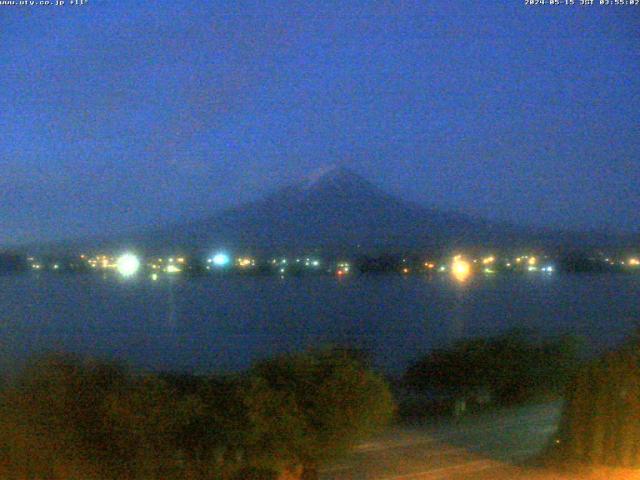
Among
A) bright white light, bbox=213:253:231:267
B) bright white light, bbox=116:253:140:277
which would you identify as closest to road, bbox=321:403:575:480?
bright white light, bbox=116:253:140:277

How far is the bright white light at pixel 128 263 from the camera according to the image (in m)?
74.6

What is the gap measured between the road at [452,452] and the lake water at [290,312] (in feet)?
26.9

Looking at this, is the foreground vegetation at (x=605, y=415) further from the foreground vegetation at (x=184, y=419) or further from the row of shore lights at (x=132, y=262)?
the row of shore lights at (x=132, y=262)

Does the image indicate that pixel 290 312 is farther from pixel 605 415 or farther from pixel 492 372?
pixel 605 415

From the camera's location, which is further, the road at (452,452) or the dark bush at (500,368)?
the dark bush at (500,368)

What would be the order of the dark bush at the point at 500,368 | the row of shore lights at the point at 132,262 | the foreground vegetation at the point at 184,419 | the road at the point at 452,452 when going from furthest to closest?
1. the row of shore lights at the point at 132,262
2. the dark bush at the point at 500,368
3. the road at the point at 452,452
4. the foreground vegetation at the point at 184,419

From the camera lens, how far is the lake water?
3819cm

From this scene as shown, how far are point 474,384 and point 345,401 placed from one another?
13454 mm

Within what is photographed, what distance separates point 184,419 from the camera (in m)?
10.8

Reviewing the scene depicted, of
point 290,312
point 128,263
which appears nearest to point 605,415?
point 290,312

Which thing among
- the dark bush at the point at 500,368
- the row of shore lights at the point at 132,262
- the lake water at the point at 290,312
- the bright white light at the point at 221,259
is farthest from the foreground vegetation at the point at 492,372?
the bright white light at the point at 221,259

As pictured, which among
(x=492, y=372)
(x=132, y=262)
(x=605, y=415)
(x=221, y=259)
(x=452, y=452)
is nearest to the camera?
(x=605, y=415)

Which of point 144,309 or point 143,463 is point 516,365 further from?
point 144,309

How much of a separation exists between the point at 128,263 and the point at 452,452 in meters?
63.0
